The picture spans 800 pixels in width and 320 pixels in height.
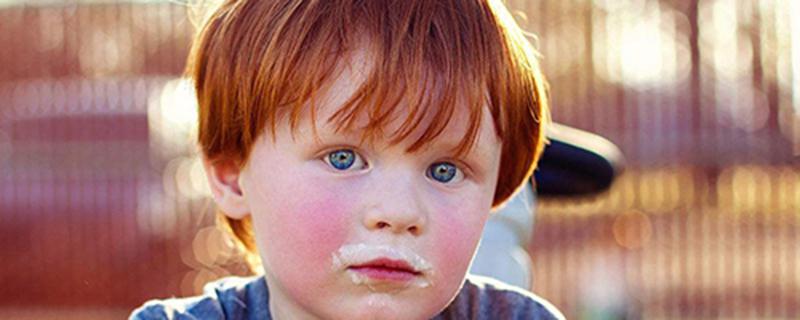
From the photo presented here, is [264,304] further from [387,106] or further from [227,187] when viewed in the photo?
[387,106]

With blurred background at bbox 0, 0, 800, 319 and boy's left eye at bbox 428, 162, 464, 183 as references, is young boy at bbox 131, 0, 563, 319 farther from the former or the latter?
blurred background at bbox 0, 0, 800, 319

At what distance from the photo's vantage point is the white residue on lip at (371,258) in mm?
1915

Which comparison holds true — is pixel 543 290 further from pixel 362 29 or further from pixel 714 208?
pixel 362 29

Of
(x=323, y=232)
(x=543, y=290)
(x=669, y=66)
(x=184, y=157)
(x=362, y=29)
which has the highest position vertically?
(x=669, y=66)

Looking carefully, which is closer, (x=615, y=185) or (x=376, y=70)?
(x=376, y=70)

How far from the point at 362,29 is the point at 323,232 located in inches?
10.8

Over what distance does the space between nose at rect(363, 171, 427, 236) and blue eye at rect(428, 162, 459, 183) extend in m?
0.06

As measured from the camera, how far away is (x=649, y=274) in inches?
311

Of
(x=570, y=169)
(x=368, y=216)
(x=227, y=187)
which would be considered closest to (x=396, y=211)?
(x=368, y=216)

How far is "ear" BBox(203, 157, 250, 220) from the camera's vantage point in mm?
2178

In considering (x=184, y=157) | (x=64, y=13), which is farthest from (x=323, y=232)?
(x=64, y=13)

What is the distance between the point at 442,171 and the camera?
2.00 m

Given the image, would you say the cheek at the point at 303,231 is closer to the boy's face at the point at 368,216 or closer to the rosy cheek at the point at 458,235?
the boy's face at the point at 368,216

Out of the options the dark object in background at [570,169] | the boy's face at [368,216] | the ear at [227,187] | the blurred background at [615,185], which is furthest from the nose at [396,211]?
→ the blurred background at [615,185]
